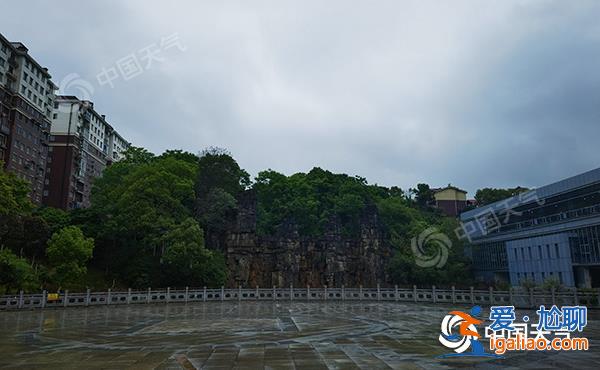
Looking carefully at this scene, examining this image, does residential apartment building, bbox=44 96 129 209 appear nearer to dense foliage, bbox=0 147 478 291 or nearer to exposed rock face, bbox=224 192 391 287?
dense foliage, bbox=0 147 478 291

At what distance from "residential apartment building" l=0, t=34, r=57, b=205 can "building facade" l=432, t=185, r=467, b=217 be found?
7203cm

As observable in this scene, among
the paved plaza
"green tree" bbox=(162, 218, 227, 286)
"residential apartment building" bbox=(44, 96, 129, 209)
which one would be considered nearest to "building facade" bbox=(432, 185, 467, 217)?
"green tree" bbox=(162, 218, 227, 286)

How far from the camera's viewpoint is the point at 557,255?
40375mm

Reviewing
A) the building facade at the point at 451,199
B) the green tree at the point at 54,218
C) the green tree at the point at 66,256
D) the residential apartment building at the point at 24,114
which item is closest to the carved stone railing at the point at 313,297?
the green tree at the point at 66,256

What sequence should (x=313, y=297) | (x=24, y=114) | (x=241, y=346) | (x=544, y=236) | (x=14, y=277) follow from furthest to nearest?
(x=24, y=114) → (x=544, y=236) → (x=313, y=297) → (x=14, y=277) → (x=241, y=346)

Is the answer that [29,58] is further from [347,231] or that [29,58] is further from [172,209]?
[347,231]

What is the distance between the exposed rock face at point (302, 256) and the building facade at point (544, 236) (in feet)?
43.8

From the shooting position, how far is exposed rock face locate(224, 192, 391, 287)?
49.2 meters

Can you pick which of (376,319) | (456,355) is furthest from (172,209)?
(456,355)

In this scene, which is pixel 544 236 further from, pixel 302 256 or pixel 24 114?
pixel 24 114

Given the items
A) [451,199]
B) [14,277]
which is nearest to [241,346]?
[14,277]

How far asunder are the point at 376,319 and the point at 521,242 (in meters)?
33.7

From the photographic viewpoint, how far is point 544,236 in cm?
4206

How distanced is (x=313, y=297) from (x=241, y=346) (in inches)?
1012
